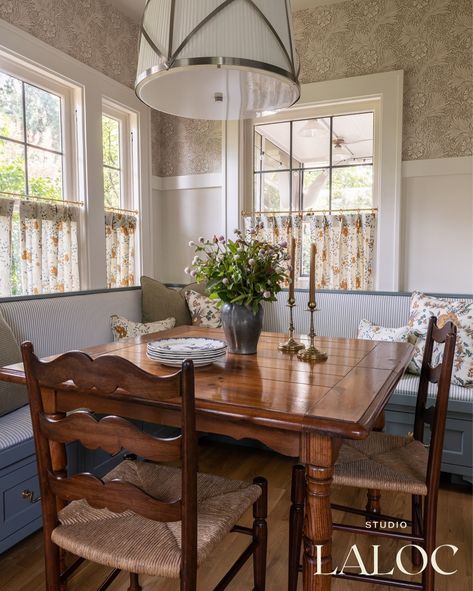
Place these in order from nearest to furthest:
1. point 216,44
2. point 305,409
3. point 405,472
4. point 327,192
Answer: point 305,409 → point 216,44 → point 405,472 → point 327,192

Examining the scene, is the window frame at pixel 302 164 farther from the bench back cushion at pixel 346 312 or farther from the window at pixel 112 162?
the window at pixel 112 162

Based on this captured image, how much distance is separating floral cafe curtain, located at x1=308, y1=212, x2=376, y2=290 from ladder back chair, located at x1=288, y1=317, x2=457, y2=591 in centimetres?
172

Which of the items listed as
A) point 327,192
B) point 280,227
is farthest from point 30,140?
point 327,192

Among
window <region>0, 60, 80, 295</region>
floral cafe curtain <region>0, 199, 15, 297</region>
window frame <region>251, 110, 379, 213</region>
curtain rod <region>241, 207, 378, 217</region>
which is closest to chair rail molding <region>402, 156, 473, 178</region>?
window frame <region>251, 110, 379, 213</region>

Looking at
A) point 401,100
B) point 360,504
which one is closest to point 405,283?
point 401,100

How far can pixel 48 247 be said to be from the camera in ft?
9.85

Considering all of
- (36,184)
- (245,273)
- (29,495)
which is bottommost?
(29,495)

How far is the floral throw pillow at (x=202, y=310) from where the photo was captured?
324 centimetres

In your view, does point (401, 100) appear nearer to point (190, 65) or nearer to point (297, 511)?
point (190, 65)

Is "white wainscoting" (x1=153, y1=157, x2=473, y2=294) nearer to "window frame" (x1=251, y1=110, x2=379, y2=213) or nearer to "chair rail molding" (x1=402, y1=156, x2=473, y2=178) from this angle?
"chair rail molding" (x1=402, y1=156, x2=473, y2=178)

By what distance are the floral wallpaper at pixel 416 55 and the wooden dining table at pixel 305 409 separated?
2196 mm

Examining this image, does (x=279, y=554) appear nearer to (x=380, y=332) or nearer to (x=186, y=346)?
(x=186, y=346)

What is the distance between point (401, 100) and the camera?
3205 mm

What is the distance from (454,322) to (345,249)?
3.48 feet
